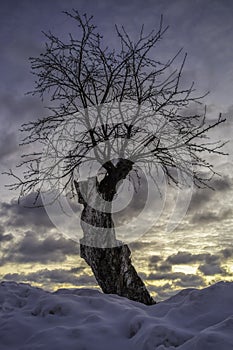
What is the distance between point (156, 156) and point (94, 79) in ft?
9.24

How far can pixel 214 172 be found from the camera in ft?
33.0

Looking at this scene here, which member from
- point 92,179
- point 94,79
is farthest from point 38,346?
point 94,79

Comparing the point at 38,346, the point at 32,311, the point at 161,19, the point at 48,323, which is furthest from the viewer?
the point at 161,19

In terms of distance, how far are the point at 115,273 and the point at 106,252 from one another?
58 centimetres

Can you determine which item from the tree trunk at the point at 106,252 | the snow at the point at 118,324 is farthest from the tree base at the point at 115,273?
the snow at the point at 118,324

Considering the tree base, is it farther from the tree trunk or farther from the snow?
the snow

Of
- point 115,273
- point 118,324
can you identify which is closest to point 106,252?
point 115,273

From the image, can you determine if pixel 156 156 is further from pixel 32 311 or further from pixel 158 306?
pixel 32 311

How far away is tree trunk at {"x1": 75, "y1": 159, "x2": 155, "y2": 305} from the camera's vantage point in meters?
9.09

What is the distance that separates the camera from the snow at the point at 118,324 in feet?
13.1

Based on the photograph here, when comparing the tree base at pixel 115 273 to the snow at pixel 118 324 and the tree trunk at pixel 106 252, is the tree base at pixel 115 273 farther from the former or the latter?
the snow at pixel 118 324

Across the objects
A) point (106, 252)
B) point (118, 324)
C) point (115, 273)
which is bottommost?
point (118, 324)

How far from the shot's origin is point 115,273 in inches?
358

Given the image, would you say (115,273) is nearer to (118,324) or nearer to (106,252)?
(106,252)
